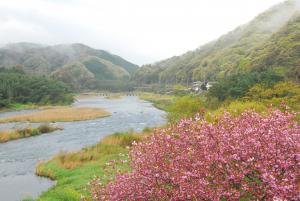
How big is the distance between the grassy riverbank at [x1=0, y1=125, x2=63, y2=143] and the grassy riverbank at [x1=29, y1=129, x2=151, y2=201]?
17.1 m

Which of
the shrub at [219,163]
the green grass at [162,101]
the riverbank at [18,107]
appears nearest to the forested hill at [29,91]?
the riverbank at [18,107]

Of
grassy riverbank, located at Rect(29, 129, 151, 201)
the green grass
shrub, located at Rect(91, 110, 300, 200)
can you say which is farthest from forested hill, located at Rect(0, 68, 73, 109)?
shrub, located at Rect(91, 110, 300, 200)

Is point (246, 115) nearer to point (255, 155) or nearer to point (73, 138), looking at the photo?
point (255, 155)

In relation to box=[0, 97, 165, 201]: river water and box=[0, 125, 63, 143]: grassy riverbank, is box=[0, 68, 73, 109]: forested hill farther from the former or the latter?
box=[0, 125, 63, 143]: grassy riverbank

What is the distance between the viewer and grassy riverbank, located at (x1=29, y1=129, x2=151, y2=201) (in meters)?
24.3

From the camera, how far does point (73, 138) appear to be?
174ft

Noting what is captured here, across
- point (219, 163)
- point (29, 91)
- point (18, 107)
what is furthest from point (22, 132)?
point (29, 91)

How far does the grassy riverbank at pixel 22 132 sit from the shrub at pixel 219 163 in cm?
4400

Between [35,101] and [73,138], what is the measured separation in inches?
2906

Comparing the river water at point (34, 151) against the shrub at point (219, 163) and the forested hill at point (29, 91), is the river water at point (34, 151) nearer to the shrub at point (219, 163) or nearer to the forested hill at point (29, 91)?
the shrub at point (219, 163)

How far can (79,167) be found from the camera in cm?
3391

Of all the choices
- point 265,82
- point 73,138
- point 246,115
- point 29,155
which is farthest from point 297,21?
point 246,115

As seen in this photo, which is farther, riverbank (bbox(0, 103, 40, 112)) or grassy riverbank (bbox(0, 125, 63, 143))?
riverbank (bbox(0, 103, 40, 112))

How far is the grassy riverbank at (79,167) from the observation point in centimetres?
2430
